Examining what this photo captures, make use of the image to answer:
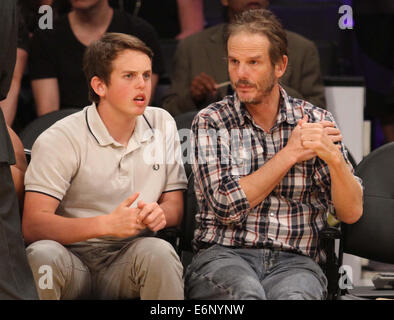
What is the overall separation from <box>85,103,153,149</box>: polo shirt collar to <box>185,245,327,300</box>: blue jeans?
1.61ft

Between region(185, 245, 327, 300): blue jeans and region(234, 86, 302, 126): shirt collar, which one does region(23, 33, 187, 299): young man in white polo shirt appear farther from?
region(234, 86, 302, 126): shirt collar

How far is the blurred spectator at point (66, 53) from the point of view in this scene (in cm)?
368

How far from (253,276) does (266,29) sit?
3.06ft

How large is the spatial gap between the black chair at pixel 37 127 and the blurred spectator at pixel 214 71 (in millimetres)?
644

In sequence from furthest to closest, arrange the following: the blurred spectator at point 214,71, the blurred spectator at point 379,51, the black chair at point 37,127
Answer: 1. the blurred spectator at point 379,51
2. the blurred spectator at point 214,71
3. the black chair at point 37,127

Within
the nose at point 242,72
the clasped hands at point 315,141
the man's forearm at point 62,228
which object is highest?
the nose at point 242,72

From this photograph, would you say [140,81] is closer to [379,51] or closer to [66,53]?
[66,53]

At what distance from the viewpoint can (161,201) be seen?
9.34 feet

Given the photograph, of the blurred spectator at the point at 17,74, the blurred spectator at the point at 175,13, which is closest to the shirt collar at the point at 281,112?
the blurred spectator at the point at 17,74

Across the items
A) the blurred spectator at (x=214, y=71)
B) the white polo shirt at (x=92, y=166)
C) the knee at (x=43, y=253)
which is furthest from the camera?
the blurred spectator at (x=214, y=71)

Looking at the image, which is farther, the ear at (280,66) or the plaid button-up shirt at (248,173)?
the ear at (280,66)

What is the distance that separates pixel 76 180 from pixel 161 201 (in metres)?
0.34

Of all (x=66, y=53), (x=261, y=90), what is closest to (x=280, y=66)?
(x=261, y=90)

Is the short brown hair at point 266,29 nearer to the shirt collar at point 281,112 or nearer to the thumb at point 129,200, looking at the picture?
the shirt collar at point 281,112
